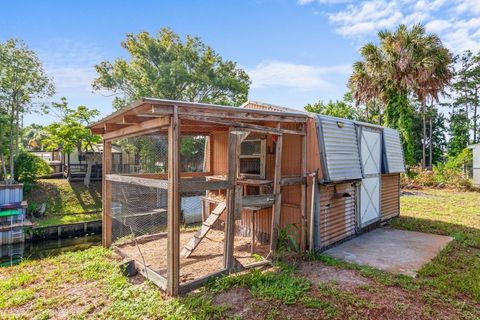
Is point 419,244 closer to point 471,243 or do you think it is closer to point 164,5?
point 471,243

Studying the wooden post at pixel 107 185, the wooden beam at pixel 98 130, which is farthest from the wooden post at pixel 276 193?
the wooden beam at pixel 98 130

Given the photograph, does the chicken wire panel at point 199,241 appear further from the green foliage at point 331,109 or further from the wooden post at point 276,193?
the green foliage at point 331,109

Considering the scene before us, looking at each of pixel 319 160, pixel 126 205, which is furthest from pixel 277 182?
pixel 126 205

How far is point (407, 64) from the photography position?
13.9m

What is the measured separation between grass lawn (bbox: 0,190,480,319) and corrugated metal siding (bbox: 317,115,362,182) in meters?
1.74

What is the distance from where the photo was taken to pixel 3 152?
13984mm

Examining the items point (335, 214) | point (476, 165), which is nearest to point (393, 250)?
point (335, 214)

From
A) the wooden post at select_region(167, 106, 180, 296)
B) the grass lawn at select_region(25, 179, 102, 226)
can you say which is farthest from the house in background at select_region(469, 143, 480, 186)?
the grass lawn at select_region(25, 179, 102, 226)

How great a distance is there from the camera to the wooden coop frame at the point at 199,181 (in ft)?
12.2

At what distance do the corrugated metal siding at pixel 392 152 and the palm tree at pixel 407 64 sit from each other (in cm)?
692

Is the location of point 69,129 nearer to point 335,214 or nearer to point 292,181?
point 292,181

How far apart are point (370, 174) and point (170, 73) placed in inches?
524

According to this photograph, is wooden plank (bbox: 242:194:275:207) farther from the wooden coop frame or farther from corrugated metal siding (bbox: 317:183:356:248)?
corrugated metal siding (bbox: 317:183:356:248)

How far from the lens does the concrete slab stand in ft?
16.5
